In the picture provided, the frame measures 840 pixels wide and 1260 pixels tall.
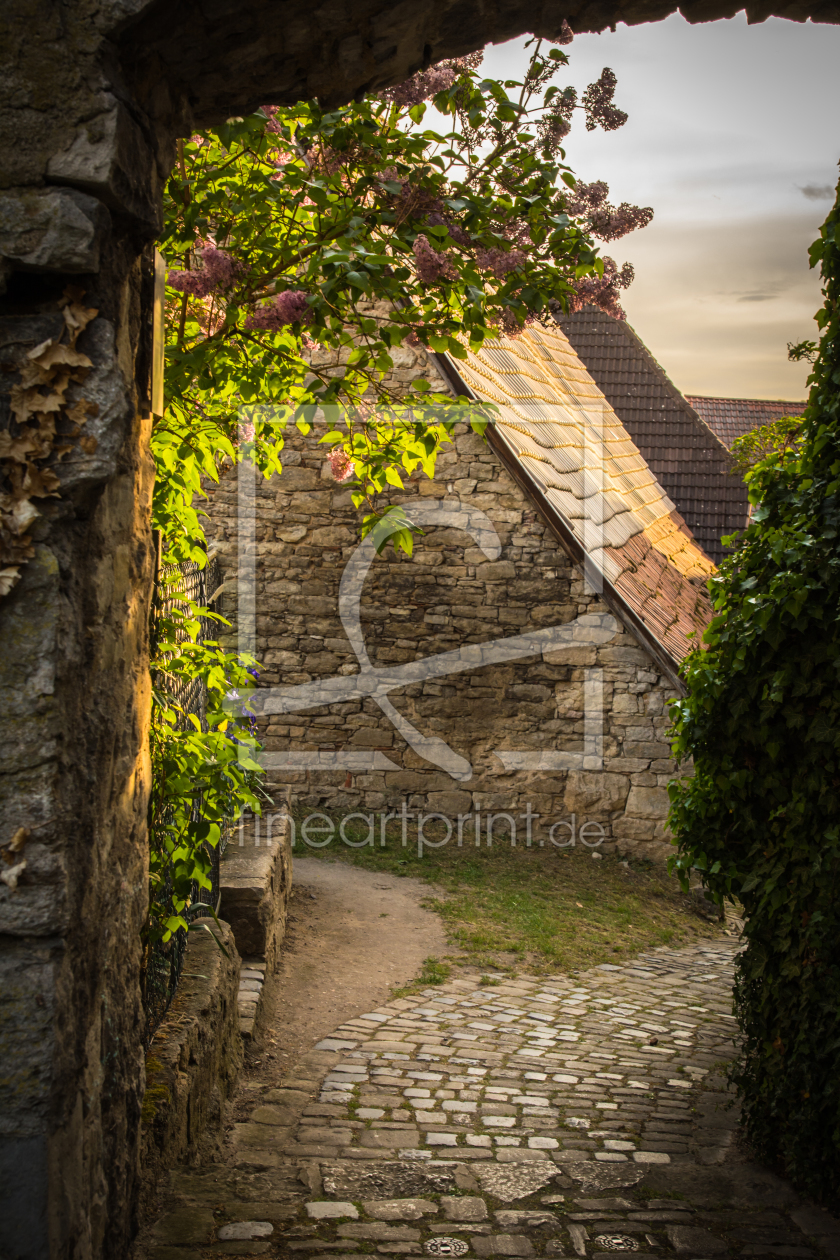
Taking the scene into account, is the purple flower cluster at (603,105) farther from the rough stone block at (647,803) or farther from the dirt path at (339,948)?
the rough stone block at (647,803)

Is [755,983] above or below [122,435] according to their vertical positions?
below

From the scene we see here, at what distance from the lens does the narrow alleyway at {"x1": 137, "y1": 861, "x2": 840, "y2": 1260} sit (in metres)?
2.65

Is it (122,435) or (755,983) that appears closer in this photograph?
(122,435)

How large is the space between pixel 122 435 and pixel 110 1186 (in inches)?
63.4

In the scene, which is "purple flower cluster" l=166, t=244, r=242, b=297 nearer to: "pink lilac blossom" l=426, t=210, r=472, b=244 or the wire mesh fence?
"pink lilac blossom" l=426, t=210, r=472, b=244

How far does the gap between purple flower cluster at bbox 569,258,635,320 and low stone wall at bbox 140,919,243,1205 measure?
9.20 feet

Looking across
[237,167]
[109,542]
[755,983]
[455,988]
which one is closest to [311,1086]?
[455,988]

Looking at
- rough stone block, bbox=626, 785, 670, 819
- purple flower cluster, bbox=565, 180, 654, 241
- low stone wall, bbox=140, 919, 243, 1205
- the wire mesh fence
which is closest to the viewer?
low stone wall, bbox=140, 919, 243, 1205

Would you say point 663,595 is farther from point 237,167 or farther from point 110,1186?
point 110,1186

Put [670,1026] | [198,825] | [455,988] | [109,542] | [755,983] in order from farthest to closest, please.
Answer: [455,988] → [670,1026] → [755,983] → [198,825] → [109,542]

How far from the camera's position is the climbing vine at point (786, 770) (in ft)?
9.54

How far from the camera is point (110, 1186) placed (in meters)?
2.04

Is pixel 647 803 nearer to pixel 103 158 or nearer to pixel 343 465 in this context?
pixel 343 465

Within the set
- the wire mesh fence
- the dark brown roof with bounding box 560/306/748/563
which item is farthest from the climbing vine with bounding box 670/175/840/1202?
the dark brown roof with bounding box 560/306/748/563
